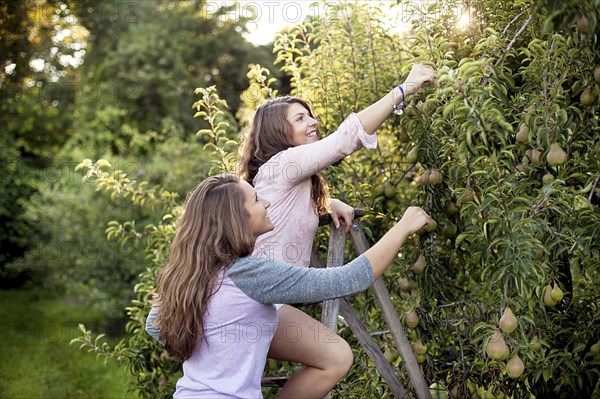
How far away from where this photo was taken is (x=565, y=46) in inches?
92.2

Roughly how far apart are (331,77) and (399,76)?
0.39 m

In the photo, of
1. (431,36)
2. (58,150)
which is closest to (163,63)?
(58,150)

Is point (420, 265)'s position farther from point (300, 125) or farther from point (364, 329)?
point (300, 125)

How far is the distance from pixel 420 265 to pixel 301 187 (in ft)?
1.82

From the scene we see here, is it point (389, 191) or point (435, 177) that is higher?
point (435, 177)

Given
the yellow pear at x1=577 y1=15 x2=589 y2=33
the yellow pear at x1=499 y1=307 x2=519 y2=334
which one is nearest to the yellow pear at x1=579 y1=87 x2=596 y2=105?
the yellow pear at x1=577 y1=15 x2=589 y2=33

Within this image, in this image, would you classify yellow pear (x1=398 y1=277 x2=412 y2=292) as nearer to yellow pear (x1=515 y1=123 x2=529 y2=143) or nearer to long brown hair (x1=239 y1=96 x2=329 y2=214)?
long brown hair (x1=239 y1=96 x2=329 y2=214)

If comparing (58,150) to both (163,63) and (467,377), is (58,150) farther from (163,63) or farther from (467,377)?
(467,377)

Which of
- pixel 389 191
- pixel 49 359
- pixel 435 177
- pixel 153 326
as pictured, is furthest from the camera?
pixel 49 359

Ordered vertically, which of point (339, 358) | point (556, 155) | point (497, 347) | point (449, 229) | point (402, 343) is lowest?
point (402, 343)

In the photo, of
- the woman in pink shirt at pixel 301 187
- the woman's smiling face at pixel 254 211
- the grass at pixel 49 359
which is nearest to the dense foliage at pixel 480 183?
the woman in pink shirt at pixel 301 187

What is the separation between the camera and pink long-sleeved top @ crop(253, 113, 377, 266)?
2568 mm

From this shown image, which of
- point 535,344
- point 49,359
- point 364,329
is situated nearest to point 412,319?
point 364,329

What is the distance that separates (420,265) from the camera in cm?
292
